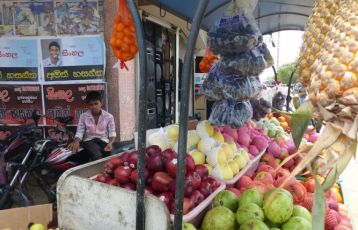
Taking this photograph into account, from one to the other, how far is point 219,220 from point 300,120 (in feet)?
4.02

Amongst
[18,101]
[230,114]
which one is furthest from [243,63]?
[18,101]

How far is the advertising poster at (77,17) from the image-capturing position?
472cm

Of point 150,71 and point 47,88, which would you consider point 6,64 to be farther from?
point 150,71

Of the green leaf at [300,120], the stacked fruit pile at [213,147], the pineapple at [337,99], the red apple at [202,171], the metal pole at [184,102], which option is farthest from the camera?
the stacked fruit pile at [213,147]

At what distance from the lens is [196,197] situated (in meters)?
1.86

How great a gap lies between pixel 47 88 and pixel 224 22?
129 inches

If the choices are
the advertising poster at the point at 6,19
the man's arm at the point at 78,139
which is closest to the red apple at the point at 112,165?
the man's arm at the point at 78,139

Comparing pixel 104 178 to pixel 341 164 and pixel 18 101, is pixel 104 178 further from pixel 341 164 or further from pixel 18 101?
pixel 18 101

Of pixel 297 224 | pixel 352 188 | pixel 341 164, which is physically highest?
pixel 341 164

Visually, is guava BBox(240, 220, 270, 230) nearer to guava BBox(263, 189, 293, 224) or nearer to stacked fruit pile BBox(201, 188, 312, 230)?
stacked fruit pile BBox(201, 188, 312, 230)

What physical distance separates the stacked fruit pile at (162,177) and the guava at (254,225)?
11.6 inches

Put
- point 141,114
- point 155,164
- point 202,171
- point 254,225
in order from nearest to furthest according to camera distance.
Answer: point 141,114 → point 254,225 → point 155,164 → point 202,171

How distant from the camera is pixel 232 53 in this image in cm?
278

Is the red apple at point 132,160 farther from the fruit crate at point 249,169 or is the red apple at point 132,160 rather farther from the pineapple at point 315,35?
the pineapple at point 315,35
